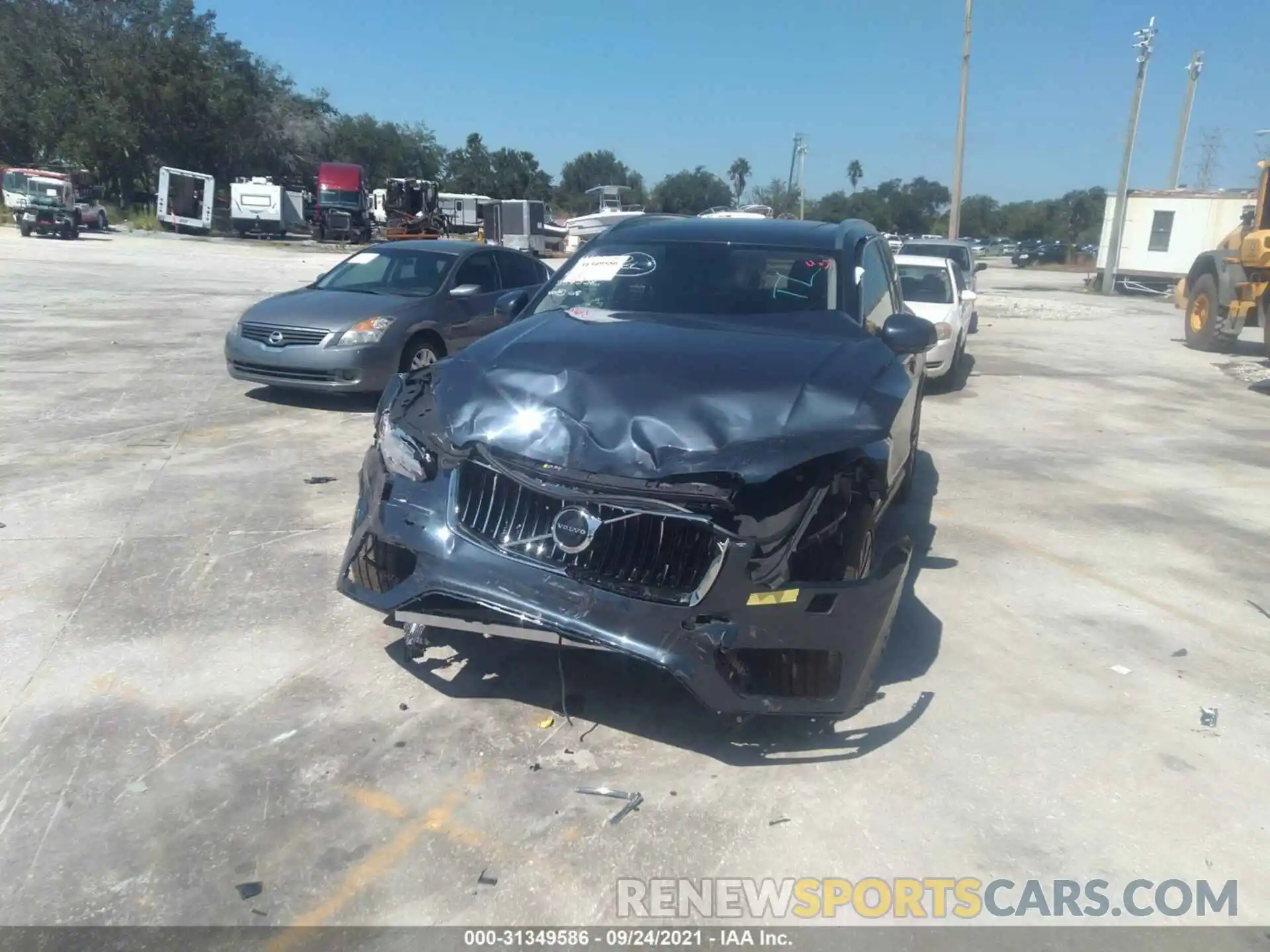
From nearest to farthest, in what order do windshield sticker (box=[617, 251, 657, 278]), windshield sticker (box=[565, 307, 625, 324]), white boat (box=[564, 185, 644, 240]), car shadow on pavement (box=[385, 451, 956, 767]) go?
car shadow on pavement (box=[385, 451, 956, 767]) < windshield sticker (box=[565, 307, 625, 324]) < windshield sticker (box=[617, 251, 657, 278]) < white boat (box=[564, 185, 644, 240])

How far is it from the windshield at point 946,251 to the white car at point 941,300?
7.15 metres

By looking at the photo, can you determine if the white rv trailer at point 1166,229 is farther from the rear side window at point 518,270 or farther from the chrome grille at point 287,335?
the chrome grille at point 287,335

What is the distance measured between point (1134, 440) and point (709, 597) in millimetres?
7571

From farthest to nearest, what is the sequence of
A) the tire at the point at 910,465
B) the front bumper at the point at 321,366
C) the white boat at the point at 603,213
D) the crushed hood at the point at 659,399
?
the white boat at the point at 603,213, the front bumper at the point at 321,366, the tire at the point at 910,465, the crushed hood at the point at 659,399

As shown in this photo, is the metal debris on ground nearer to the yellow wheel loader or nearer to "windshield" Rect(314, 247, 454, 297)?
"windshield" Rect(314, 247, 454, 297)

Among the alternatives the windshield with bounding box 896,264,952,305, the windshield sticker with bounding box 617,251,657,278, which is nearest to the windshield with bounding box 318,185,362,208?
the windshield with bounding box 896,264,952,305

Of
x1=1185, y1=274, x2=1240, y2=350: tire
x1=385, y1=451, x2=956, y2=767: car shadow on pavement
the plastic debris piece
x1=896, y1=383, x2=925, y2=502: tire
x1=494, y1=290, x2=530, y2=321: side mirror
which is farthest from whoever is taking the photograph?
x1=1185, y1=274, x2=1240, y2=350: tire

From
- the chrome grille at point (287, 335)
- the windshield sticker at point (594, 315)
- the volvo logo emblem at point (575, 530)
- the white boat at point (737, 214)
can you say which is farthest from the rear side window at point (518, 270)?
the volvo logo emblem at point (575, 530)

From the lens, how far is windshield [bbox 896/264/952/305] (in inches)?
504

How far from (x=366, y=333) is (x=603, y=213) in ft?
115

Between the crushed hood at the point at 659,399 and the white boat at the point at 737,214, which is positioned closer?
the crushed hood at the point at 659,399

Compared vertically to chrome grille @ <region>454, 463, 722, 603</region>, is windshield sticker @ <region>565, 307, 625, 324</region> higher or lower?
higher

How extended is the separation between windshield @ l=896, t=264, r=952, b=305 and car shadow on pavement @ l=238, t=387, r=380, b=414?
6.93m

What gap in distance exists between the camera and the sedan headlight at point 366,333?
29.2 feet
